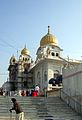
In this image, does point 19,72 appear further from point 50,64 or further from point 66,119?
point 66,119

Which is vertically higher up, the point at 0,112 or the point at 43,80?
the point at 43,80

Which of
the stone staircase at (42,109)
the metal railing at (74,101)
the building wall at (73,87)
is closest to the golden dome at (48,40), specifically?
the building wall at (73,87)

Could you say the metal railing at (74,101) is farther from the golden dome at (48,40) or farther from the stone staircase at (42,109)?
the golden dome at (48,40)

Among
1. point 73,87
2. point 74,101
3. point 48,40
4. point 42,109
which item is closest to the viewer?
point 42,109

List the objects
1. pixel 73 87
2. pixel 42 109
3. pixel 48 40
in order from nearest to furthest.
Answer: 1. pixel 42 109
2. pixel 73 87
3. pixel 48 40

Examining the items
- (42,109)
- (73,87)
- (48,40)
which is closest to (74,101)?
(73,87)

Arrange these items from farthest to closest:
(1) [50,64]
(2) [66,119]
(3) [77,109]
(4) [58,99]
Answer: (1) [50,64]
(4) [58,99]
(3) [77,109]
(2) [66,119]

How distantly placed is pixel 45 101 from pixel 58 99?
6.01 feet

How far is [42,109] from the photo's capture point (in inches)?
794

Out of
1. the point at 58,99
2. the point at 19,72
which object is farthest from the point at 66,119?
the point at 19,72

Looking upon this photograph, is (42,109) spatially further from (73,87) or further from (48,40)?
(48,40)

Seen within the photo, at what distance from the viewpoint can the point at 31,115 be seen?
61.2 ft

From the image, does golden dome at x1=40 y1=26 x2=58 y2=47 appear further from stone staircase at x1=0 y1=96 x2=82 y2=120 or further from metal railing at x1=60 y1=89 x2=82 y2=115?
stone staircase at x1=0 y1=96 x2=82 y2=120

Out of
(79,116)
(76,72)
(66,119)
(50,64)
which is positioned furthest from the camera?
(50,64)
